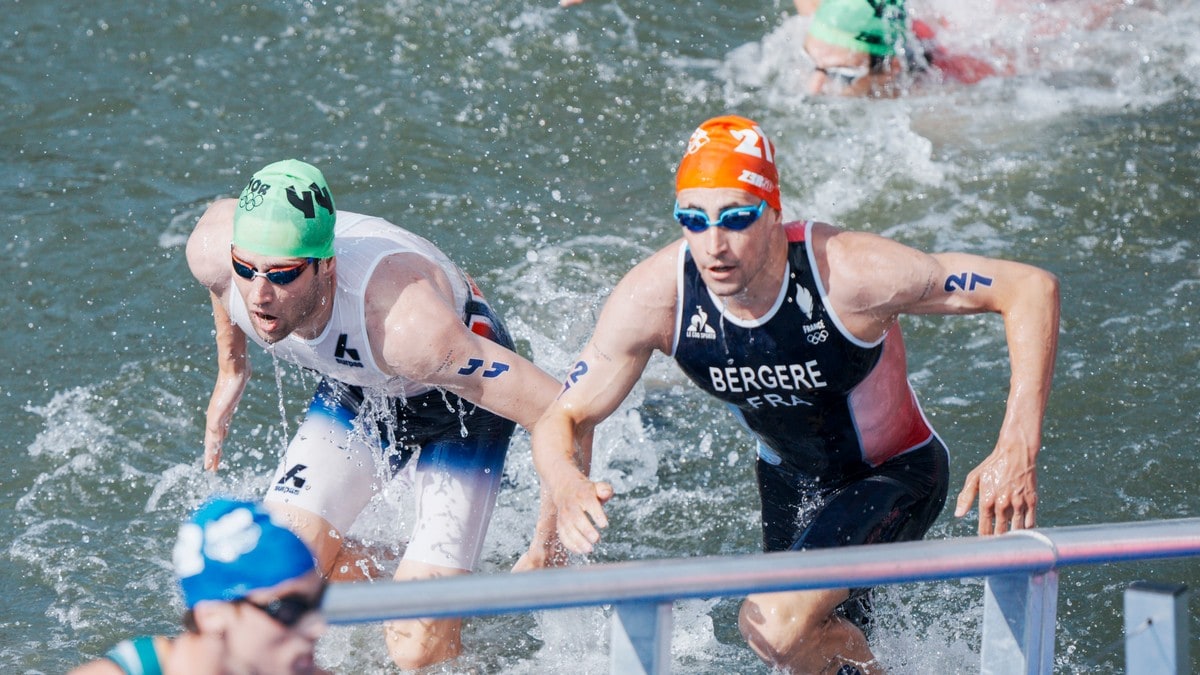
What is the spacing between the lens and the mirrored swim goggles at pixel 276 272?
4734 millimetres

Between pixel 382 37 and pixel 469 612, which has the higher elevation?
pixel 469 612

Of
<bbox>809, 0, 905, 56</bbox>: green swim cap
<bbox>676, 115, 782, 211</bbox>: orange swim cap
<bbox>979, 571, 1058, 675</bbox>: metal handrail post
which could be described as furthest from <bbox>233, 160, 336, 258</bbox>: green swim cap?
<bbox>809, 0, 905, 56</bbox>: green swim cap

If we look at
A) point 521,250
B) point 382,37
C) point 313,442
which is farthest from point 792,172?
point 313,442

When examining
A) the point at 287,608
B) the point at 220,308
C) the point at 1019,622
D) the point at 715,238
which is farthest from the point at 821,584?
the point at 220,308

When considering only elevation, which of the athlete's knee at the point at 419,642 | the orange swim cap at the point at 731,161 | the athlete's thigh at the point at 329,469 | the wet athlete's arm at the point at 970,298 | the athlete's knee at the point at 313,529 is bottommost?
the athlete's knee at the point at 419,642

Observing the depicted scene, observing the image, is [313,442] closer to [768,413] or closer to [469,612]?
[768,413]

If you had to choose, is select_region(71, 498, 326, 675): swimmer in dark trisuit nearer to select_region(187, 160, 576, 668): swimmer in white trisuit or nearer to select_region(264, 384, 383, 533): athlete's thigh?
select_region(187, 160, 576, 668): swimmer in white trisuit

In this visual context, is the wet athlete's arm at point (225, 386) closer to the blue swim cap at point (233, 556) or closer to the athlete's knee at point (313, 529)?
the athlete's knee at point (313, 529)

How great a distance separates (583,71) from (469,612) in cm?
878

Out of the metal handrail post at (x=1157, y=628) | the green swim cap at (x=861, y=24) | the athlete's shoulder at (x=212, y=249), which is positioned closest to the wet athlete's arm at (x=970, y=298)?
the metal handrail post at (x=1157, y=628)

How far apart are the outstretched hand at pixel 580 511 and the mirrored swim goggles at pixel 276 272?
4.26ft

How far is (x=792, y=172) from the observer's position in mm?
9555

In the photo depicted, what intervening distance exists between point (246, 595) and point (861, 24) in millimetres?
7719

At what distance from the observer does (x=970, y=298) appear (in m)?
4.40
